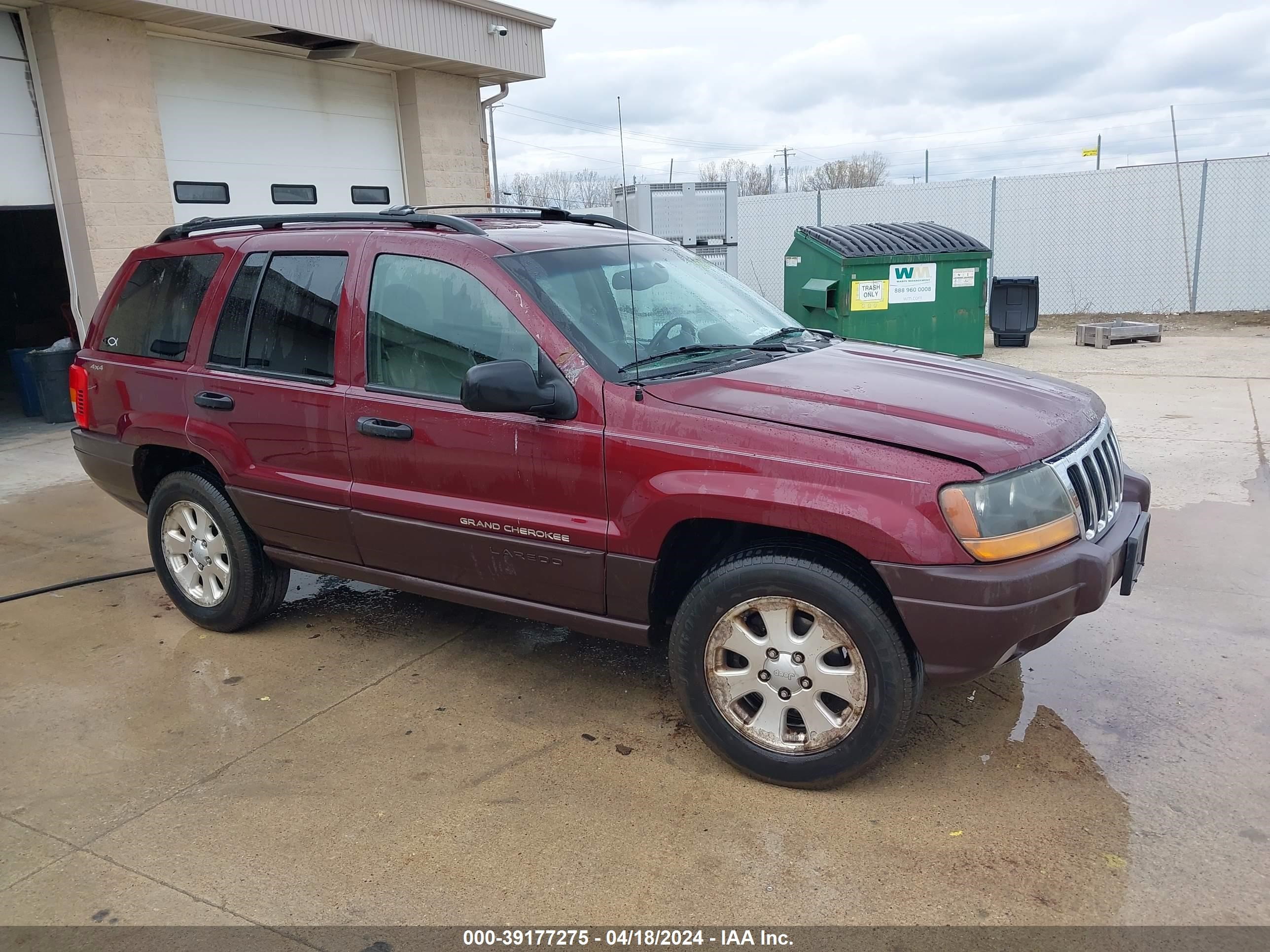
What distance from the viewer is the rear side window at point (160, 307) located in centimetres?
453

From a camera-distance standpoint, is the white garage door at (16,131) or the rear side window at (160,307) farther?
the white garage door at (16,131)

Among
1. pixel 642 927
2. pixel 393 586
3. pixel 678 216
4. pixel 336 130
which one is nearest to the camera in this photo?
pixel 642 927

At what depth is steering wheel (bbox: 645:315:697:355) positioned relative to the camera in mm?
3662

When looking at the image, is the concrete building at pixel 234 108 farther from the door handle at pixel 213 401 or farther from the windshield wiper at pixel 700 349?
the windshield wiper at pixel 700 349

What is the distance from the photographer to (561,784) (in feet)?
10.9

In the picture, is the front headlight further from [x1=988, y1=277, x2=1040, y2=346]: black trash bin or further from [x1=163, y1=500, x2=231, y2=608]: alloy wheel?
[x1=988, y1=277, x2=1040, y2=346]: black trash bin

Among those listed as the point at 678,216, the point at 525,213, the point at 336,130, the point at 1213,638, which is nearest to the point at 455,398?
the point at 525,213

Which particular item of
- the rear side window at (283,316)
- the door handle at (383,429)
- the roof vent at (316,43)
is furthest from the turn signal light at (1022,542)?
the roof vent at (316,43)

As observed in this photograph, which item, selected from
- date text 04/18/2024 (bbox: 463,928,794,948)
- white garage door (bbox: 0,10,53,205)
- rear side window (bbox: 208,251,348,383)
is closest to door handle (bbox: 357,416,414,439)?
rear side window (bbox: 208,251,348,383)

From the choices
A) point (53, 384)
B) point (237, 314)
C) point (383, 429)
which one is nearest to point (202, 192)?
point (53, 384)

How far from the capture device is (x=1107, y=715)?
145 inches

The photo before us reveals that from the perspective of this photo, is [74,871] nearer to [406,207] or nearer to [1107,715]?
[406,207]

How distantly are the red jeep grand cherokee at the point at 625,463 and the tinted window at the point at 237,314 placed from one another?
0.01 m

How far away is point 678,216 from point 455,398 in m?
10.9
